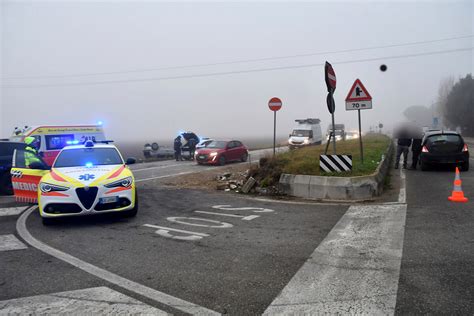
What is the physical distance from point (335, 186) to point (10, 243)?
276 inches

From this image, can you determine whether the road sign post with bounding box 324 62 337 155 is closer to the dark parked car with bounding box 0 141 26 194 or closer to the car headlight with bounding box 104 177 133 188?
the car headlight with bounding box 104 177 133 188

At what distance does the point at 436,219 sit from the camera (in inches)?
263

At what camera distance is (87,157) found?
27.4ft

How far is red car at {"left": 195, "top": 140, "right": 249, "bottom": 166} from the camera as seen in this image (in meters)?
21.1

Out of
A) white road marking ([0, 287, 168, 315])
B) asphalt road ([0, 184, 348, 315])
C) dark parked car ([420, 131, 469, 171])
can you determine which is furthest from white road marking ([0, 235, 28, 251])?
dark parked car ([420, 131, 469, 171])

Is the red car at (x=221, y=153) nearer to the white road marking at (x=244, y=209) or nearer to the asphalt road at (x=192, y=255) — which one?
the white road marking at (x=244, y=209)

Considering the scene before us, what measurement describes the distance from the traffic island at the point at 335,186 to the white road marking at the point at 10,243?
6.51m

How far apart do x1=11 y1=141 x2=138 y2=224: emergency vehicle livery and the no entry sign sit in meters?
8.80

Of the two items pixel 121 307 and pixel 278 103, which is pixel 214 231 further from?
pixel 278 103

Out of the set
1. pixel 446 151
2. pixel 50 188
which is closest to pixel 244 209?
pixel 50 188

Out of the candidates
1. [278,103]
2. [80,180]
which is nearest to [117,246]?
[80,180]

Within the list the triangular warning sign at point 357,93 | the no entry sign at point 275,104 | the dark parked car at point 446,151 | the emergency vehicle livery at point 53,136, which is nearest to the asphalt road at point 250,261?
the triangular warning sign at point 357,93

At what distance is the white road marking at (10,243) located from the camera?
583 cm

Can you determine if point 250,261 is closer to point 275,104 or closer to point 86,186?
point 86,186
